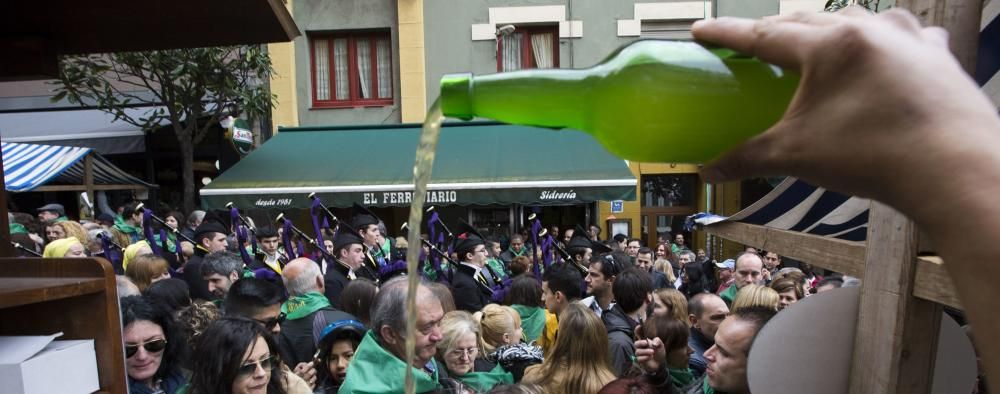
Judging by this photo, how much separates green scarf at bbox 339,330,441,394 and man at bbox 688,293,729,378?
5.85ft

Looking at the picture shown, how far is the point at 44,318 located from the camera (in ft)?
4.62

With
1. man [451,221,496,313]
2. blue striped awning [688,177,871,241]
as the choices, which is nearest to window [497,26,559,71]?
man [451,221,496,313]

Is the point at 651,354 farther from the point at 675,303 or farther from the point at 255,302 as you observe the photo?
the point at 255,302

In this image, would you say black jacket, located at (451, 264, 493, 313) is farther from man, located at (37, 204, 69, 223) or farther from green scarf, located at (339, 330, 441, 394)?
man, located at (37, 204, 69, 223)

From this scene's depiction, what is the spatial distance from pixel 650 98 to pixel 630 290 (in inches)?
135

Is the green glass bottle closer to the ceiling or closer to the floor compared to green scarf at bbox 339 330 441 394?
closer to the ceiling

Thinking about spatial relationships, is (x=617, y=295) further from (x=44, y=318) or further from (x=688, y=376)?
(x=44, y=318)

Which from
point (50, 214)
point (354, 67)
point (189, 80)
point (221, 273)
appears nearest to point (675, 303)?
point (221, 273)

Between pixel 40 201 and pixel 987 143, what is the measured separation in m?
17.1

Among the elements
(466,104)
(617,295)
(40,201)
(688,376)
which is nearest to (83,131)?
(40,201)

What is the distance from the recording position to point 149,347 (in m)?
2.65

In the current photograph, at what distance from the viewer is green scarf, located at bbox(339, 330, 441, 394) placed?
227cm

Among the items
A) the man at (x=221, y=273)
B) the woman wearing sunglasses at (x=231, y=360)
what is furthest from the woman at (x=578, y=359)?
the man at (x=221, y=273)

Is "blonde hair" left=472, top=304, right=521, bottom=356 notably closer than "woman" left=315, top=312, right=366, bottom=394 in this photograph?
No
